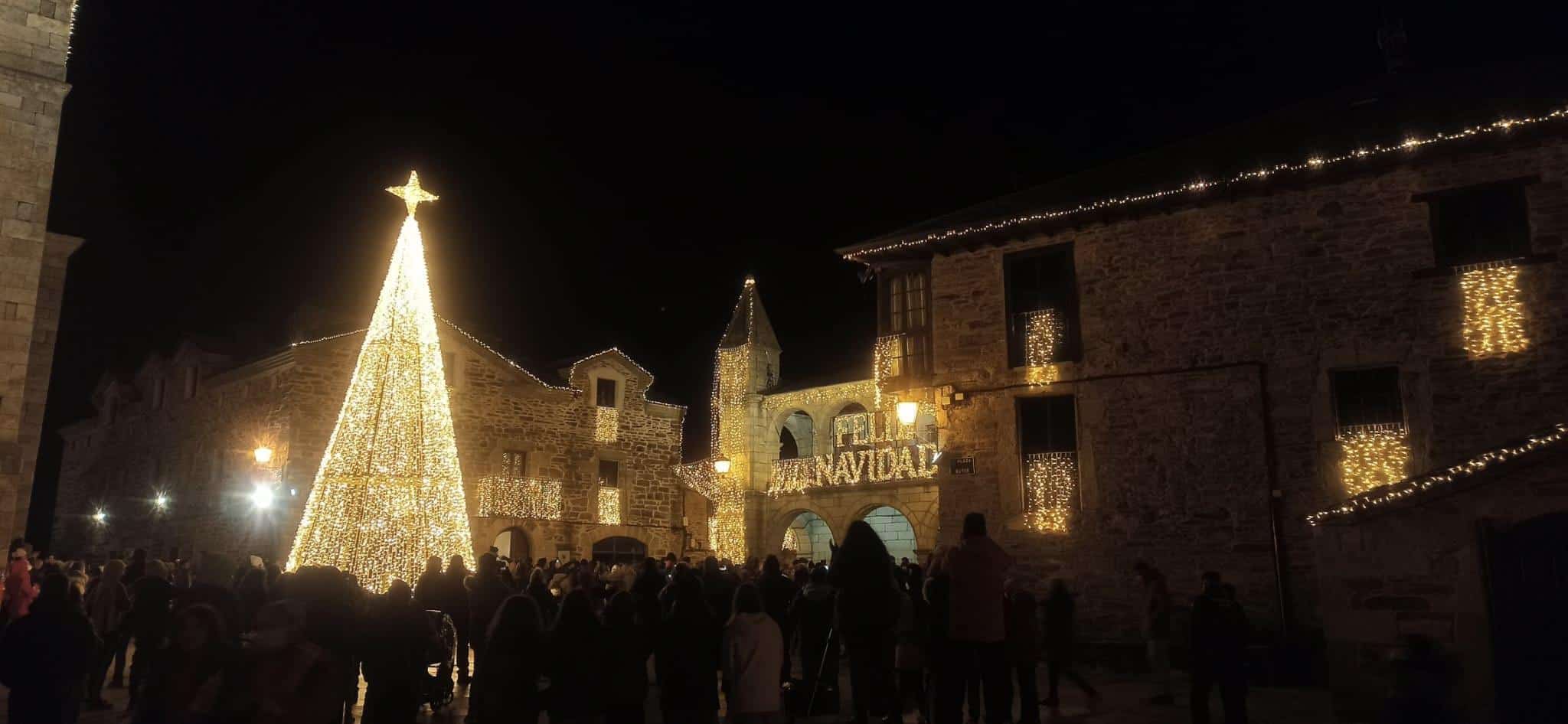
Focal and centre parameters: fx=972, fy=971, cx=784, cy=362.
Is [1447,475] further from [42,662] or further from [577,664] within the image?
[42,662]

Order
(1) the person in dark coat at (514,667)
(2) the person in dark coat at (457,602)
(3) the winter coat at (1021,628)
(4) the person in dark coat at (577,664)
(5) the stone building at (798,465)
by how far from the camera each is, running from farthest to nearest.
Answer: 1. (5) the stone building at (798,465)
2. (2) the person in dark coat at (457,602)
3. (3) the winter coat at (1021,628)
4. (4) the person in dark coat at (577,664)
5. (1) the person in dark coat at (514,667)

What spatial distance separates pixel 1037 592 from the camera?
14492 mm

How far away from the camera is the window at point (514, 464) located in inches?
1043

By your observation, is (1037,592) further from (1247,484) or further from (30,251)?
(30,251)

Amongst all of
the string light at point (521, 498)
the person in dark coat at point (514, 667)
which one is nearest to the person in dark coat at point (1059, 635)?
the person in dark coat at point (514, 667)

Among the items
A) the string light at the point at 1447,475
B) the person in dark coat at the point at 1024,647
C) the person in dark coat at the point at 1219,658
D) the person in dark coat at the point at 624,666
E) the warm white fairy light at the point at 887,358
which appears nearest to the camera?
the person in dark coat at the point at 624,666

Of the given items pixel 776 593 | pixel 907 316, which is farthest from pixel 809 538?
pixel 776 593

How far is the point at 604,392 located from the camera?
29.2m

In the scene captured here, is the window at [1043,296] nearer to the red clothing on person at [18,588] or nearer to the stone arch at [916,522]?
the stone arch at [916,522]

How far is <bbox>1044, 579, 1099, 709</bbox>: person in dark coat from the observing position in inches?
394

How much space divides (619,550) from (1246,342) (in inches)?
776

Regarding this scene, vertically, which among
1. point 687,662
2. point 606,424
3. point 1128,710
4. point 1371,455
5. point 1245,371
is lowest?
point 1128,710

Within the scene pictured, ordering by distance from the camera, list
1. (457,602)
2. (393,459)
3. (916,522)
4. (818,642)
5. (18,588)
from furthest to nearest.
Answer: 1. (916,522)
2. (393,459)
3. (18,588)
4. (457,602)
5. (818,642)

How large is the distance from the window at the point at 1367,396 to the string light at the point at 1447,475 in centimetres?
340
